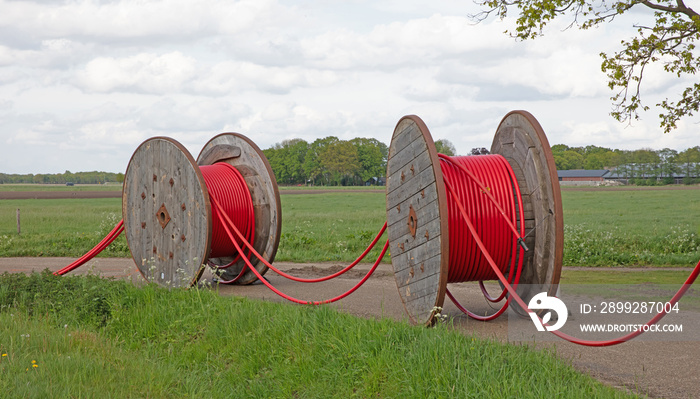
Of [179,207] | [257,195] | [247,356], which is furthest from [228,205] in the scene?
[247,356]

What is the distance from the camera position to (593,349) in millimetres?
6410

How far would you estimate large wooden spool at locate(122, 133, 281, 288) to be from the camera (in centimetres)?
973

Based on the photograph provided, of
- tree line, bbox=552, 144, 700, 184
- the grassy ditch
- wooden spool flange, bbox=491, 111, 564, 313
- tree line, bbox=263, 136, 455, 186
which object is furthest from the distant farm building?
the grassy ditch

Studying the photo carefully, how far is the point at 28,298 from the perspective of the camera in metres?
8.66

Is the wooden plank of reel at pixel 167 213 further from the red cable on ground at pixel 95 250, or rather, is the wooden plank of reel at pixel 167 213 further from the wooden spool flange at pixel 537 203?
the wooden spool flange at pixel 537 203

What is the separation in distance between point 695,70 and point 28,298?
14.0 meters

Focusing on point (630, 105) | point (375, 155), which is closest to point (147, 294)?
point (630, 105)

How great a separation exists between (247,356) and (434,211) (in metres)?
2.41

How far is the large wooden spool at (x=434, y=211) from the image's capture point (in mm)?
6766

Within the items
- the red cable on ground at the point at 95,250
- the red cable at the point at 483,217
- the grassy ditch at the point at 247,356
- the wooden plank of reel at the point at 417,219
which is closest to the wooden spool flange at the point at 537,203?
the red cable at the point at 483,217

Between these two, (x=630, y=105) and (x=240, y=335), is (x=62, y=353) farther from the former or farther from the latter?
(x=630, y=105)

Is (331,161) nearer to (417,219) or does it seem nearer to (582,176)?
(582,176)

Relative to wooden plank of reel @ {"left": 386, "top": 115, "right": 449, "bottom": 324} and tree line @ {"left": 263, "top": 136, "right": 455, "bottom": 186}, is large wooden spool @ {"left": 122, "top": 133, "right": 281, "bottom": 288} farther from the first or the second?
tree line @ {"left": 263, "top": 136, "right": 455, "bottom": 186}

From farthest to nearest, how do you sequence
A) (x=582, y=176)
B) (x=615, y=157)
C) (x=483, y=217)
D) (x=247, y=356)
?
(x=615, y=157)
(x=582, y=176)
(x=483, y=217)
(x=247, y=356)
